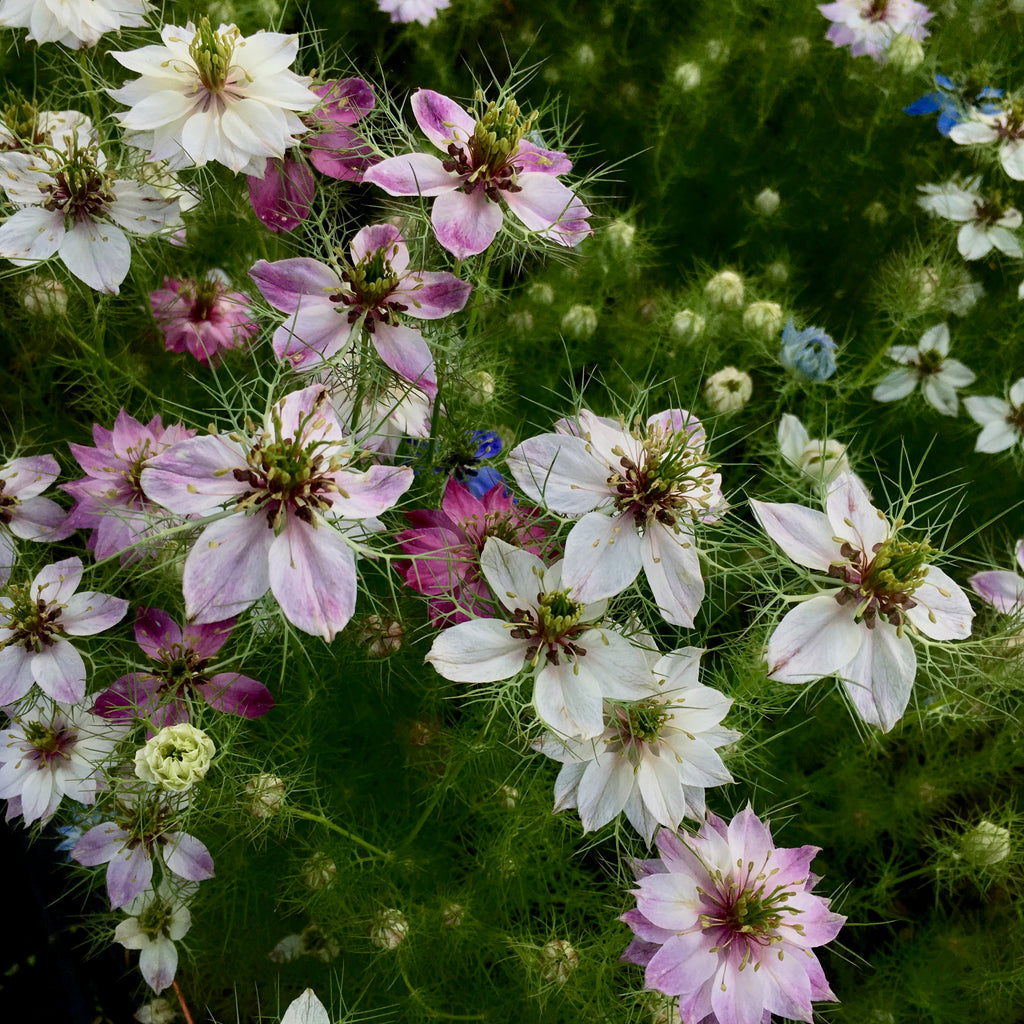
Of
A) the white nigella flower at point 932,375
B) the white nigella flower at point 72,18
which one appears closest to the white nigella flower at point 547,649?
the white nigella flower at point 72,18

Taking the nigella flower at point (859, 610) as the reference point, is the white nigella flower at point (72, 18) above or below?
above

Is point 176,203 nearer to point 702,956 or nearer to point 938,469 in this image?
point 702,956

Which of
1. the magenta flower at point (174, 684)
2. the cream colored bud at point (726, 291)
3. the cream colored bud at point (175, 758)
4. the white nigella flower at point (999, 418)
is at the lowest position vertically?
the magenta flower at point (174, 684)

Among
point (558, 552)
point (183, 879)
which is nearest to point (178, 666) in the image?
point (183, 879)

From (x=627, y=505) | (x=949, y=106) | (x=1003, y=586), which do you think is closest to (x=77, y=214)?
(x=627, y=505)

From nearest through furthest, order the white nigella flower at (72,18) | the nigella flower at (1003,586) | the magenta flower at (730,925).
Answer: the magenta flower at (730,925)
the white nigella flower at (72,18)
the nigella flower at (1003,586)

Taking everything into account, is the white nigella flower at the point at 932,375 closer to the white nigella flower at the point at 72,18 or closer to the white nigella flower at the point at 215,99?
the white nigella flower at the point at 215,99

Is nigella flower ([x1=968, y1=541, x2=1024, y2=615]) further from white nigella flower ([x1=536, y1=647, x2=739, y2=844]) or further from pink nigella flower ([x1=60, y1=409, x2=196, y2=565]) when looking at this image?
pink nigella flower ([x1=60, y1=409, x2=196, y2=565])
